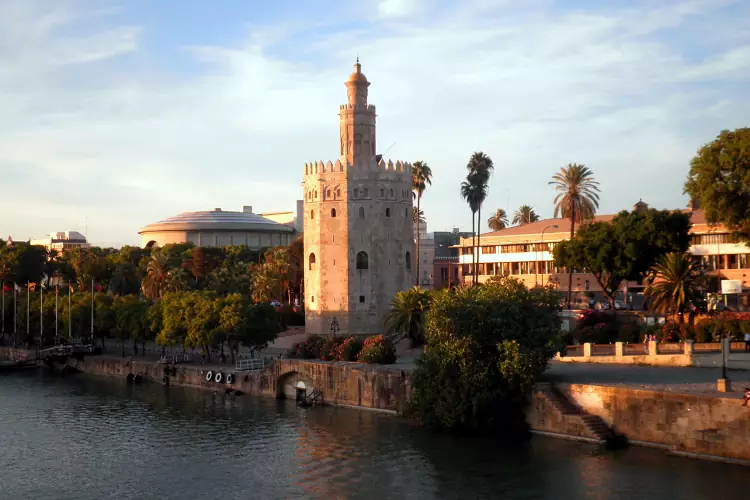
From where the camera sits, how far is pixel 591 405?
41.5m

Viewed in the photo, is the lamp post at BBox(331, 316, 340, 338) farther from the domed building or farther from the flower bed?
the domed building

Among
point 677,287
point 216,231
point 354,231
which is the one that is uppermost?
point 216,231

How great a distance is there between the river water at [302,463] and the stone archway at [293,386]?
1.90 metres

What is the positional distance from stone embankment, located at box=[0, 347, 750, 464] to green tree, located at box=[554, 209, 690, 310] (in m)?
25.0

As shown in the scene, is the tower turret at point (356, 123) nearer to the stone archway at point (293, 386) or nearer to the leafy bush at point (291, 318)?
the leafy bush at point (291, 318)

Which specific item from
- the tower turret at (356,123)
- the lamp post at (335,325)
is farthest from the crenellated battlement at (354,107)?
the lamp post at (335,325)

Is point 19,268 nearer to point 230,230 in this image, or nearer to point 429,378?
point 230,230

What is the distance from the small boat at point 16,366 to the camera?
267 feet

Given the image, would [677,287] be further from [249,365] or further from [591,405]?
[249,365]

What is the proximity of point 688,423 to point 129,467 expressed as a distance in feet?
80.7

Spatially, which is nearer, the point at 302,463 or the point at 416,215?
the point at 302,463

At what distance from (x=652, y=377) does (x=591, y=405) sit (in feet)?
14.2

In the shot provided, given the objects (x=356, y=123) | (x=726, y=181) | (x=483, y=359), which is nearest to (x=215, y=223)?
(x=356, y=123)

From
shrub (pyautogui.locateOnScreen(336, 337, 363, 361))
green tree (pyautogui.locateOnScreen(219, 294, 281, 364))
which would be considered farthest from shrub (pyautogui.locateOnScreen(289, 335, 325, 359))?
green tree (pyautogui.locateOnScreen(219, 294, 281, 364))
